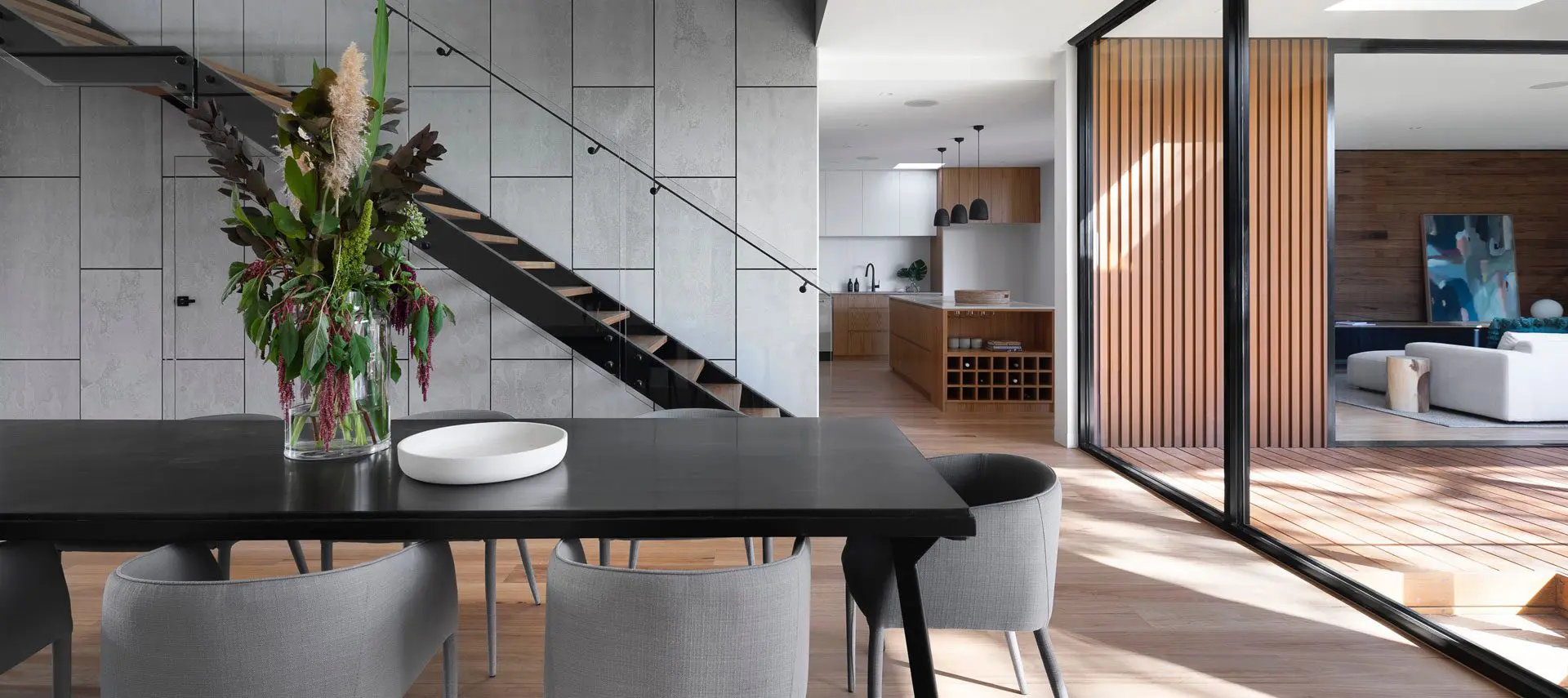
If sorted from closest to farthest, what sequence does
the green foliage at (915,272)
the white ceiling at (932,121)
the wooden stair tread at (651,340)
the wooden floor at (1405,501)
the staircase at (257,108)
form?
the wooden floor at (1405,501) < the staircase at (257,108) < the wooden stair tread at (651,340) < the white ceiling at (932,121) < the green foliage at (915,272)

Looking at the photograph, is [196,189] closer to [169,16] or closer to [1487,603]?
[169,16]

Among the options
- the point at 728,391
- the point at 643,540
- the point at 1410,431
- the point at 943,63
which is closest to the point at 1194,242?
the point at 1410,431

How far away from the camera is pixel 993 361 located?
303 inches

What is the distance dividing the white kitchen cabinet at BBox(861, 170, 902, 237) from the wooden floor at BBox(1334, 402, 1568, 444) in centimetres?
634

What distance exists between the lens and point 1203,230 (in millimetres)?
5652

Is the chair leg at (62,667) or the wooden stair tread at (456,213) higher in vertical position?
the wooden stair tread at (456,213)

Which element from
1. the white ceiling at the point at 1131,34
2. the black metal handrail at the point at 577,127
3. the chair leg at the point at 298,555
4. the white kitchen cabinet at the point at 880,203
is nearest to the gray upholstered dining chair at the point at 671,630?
the chair leg at the point at 298,555

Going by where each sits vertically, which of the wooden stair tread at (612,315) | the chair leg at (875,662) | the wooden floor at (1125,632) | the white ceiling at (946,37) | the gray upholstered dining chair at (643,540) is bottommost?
the wooden floor at (1125,632)

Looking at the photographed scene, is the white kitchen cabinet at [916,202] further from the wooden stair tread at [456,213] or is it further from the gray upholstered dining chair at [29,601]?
the gray upholstered dining chair at [29,601]

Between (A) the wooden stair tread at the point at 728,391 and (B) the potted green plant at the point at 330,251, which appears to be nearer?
(B) the potted green plant at the point at 330,251

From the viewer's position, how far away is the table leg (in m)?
1.69

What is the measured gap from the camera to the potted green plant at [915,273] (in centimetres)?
1245

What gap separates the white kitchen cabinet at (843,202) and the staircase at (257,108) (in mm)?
7122

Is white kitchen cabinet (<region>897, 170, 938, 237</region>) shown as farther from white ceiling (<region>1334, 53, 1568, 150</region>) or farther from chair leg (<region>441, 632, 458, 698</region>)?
chair leg (<region>441, 632, 458, 698</region>)
